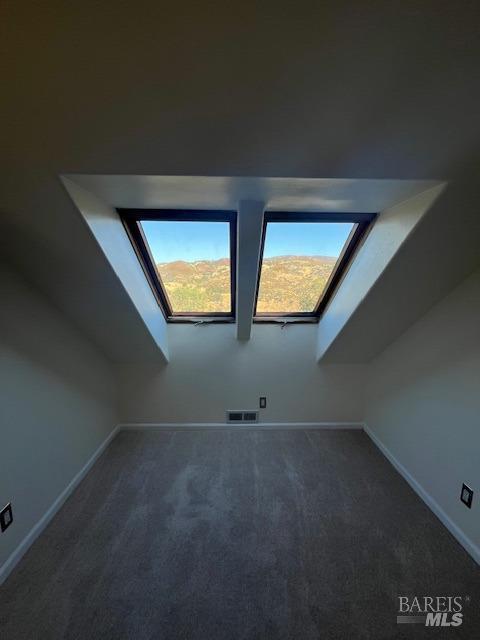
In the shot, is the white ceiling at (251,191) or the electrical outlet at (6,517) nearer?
the white ceiling at (251,191)

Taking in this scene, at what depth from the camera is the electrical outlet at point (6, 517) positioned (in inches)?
54.7

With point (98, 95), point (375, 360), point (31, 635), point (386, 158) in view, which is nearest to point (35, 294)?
point (98, 95)

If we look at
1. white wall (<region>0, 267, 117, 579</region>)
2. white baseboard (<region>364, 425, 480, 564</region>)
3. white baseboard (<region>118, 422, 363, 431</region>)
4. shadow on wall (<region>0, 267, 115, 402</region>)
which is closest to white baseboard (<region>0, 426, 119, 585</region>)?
white wall (<region>0, 267, 117, 579</region>)

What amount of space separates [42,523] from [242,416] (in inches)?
63.6

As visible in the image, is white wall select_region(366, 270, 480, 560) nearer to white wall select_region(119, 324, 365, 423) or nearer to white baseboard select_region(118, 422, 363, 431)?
white wall select_region(119, 324, 365, 423)

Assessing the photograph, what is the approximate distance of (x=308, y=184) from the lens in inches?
46.6

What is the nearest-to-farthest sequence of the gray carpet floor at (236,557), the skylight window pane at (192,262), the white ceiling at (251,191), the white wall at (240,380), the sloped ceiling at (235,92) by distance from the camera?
1. the sloped ceiling at (235,92)
2. the white ceiling at (251,191)
3. the gray carpet floor at (236,557)
4. the skylight window pane at (192,262)
5. the white wall at (240,380)

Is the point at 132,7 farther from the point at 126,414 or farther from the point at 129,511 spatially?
the point at 126,414

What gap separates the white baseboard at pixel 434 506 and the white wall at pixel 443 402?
1cm

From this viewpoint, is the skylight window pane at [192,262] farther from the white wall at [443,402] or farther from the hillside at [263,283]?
the white wall at [443,402]

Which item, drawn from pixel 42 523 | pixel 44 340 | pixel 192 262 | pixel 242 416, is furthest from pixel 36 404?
pixel 242 416

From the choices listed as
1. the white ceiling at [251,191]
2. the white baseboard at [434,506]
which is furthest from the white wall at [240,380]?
the white ceiling at [251,191]

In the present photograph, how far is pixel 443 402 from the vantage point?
177 cm

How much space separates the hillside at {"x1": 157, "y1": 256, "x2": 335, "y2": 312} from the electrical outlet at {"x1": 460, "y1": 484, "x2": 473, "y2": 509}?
148cm
